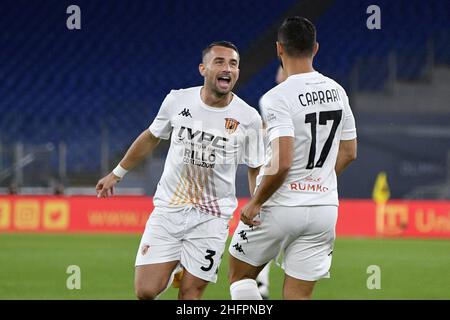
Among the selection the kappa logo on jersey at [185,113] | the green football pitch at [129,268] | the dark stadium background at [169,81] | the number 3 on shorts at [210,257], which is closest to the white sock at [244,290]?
the number 3 on shorts at [210,257]

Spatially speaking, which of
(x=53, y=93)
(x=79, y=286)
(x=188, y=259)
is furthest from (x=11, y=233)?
(x=188, y=259)

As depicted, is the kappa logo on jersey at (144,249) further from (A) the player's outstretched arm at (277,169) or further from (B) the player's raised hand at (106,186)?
(A) the player's outstretched arm at (277,169)

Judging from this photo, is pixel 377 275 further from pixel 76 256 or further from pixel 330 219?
pixel 76 256

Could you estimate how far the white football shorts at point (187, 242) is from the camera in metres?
5.94

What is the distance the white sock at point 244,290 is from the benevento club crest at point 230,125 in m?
1.13

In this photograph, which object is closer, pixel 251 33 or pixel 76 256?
pixel 76 256

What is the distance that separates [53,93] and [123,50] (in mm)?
1965

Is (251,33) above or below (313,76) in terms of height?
above

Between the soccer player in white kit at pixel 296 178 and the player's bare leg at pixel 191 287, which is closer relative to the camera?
the soccer player in white kit at pixel 296 178

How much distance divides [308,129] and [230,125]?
108cm

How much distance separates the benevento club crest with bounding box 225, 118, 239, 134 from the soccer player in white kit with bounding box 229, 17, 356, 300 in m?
0.78

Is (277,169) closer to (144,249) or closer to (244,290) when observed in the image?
(244,290)

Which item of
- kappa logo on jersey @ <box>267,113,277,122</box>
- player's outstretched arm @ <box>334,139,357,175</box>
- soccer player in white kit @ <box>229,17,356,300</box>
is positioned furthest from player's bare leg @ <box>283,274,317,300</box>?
kappa logo on jersey @ <box>267,113,277,122</box>

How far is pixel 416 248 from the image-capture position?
51.2 ft
